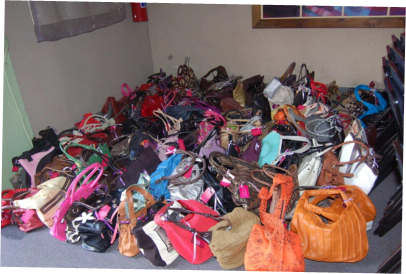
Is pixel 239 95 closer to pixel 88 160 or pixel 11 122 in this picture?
pixel 88 160

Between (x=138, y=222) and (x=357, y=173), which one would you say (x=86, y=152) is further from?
(x=357, y=173)

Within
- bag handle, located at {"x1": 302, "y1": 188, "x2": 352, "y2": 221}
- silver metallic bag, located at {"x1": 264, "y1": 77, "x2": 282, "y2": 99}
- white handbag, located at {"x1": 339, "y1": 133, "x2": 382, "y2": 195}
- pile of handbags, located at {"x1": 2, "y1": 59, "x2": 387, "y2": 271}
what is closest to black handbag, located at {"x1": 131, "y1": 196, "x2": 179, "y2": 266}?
pile of handbags, located at {"x1": 2, "y1": 59, "x2": 387, "y2": 271}

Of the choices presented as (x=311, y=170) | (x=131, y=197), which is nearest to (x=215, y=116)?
(x=311, y=170)

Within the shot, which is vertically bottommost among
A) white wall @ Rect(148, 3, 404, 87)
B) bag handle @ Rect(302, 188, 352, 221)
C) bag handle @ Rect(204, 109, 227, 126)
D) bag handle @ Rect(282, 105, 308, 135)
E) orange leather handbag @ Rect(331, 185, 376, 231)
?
orange leather handbag @ Rect(331, 185, 376, 231)

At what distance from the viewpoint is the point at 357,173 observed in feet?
7.64

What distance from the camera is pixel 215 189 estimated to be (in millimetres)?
2381

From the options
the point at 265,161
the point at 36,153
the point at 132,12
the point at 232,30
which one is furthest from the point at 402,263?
the point at 132,12

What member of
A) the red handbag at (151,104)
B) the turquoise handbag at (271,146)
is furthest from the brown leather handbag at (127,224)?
the red handbag at (151,104)

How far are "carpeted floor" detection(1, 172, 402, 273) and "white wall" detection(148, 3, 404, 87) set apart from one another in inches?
103

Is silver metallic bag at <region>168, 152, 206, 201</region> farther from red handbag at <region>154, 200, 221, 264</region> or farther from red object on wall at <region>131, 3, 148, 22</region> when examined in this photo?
red object on wall at <region>131, 3, 148, 22</region>

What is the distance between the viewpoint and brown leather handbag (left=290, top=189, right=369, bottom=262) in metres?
1.92

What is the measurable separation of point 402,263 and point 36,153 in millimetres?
2774

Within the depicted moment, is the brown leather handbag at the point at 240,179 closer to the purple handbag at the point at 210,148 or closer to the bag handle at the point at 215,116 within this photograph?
the purple handbag at the point at 210,148

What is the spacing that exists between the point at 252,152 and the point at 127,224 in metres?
1.12
